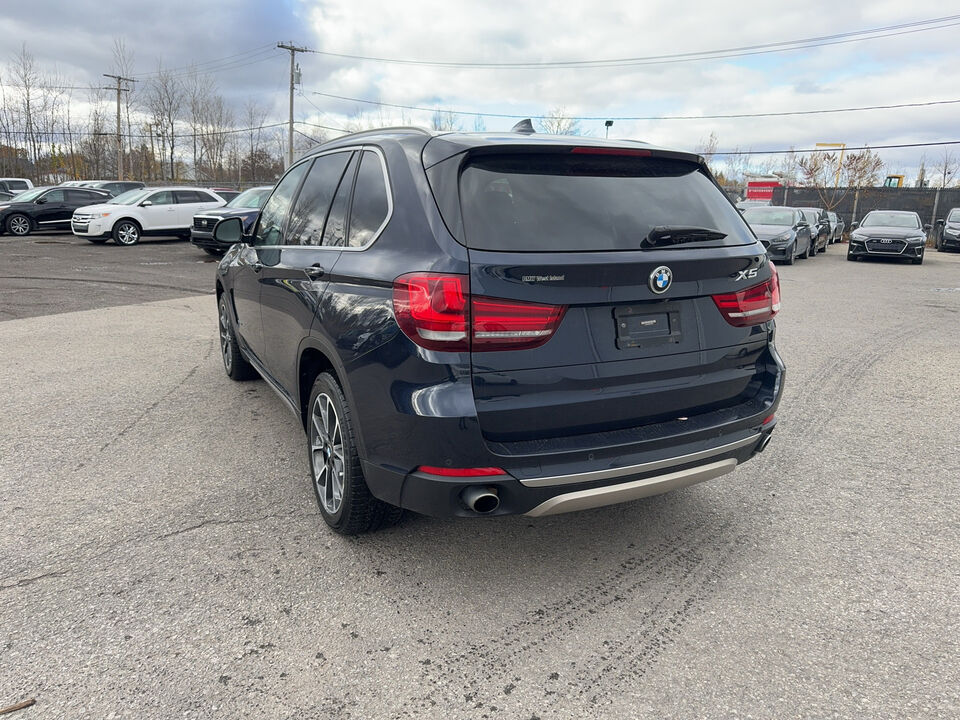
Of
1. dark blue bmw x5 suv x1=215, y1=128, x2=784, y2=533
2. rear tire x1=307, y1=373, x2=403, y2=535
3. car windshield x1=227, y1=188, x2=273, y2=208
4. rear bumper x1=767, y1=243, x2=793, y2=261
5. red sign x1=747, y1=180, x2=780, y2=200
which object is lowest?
rear tire x1=307, y1=373, x2=403, y2=535

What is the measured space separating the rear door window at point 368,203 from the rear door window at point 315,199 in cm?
→ 33

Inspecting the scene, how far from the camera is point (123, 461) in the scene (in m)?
4.03

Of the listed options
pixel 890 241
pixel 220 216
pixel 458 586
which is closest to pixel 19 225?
pixel 220 216

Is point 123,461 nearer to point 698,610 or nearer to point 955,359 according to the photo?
point 698,610

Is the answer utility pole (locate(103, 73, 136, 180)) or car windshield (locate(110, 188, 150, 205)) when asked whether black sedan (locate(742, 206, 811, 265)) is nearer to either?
car windshield (locate(110, 188, 150, 205))

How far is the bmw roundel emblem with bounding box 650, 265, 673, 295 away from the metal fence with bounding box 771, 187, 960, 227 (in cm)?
3434

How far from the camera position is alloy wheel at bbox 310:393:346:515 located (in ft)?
10.2

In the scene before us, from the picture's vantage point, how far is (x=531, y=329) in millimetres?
2445

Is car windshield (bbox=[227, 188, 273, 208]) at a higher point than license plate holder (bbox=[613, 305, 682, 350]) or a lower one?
higher

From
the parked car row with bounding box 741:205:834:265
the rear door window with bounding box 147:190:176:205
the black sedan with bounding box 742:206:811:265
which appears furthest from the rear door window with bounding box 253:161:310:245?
the rear door window with bounding box 147:190:176:205

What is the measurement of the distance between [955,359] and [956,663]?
5.86 metres

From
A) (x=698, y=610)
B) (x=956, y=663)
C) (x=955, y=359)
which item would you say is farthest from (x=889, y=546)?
(x=955, y=359)

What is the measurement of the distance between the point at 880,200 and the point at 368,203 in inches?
1486

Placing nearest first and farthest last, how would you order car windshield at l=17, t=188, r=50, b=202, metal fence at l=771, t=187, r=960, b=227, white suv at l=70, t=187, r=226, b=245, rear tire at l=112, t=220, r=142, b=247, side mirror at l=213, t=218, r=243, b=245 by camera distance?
side mirror at l=213, t=218, r=243, b=245
white suv at l=70, t=187, r=226, b=245
rear tire at l=112, t=220, r=142, b=247
car windshield at l=17, t=188, r=50, b=202
metal fence at l=771, t=187, r=960, b=227
